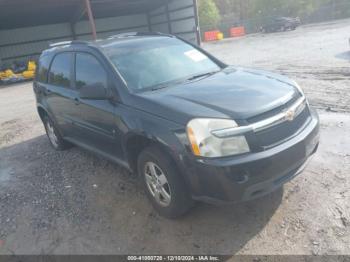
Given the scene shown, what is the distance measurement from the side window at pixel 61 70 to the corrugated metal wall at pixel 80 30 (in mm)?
19390

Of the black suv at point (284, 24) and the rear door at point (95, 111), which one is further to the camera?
the black suv at point (284, 24)

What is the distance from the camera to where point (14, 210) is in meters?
4.15

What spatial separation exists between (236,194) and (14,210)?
2.98 metres

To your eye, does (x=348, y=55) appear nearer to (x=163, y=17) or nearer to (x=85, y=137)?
(x=85, y=137)

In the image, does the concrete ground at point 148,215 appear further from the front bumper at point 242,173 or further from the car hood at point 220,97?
the car hood at point 220,97

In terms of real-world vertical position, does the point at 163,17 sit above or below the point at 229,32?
above

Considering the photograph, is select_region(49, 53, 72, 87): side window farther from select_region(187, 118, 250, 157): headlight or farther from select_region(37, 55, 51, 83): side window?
select_region(187, 118, 250, 157): headlight

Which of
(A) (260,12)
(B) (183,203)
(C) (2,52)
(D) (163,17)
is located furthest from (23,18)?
(A) (260,12)

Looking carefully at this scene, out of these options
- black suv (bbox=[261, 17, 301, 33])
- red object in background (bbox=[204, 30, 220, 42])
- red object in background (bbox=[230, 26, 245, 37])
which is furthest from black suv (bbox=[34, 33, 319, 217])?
red object in background (bbox=[230, 26, 245, 37])

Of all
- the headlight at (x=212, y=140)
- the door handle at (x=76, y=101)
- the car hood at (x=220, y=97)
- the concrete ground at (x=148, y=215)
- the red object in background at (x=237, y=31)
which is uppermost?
the car hood at (x=220, y=97)

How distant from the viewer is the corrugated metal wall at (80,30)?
24672 mm

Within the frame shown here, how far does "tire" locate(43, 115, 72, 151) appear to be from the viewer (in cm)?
576

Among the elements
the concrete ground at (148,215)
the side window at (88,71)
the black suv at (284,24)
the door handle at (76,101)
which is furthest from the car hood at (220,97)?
the black suv at (284,24)

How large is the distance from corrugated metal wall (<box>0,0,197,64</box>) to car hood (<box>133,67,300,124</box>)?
20.8 metres
